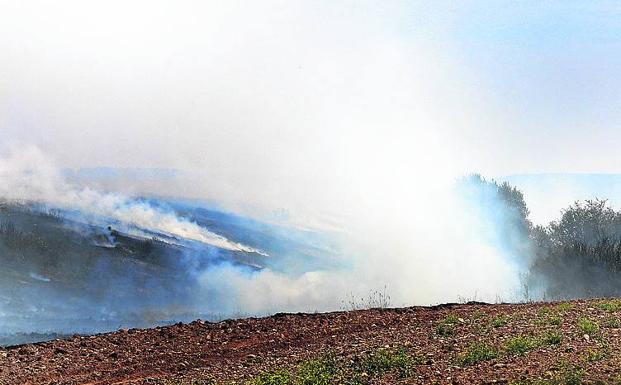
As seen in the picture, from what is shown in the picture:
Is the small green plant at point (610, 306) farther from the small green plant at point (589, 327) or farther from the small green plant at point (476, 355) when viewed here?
the small green plant at point (476, 355)

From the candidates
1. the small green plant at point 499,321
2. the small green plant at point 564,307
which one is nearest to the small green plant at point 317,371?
the small green plant at point 499,321

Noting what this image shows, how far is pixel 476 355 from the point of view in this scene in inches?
554

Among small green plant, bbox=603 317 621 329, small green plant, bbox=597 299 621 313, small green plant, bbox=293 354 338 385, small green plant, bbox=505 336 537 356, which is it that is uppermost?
small green plant, bbox=597 299 621 313

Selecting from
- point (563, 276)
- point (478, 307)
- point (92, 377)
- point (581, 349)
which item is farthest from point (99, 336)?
point (563, 276)

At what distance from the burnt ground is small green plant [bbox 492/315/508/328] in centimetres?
2

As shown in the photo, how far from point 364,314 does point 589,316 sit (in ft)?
18.3

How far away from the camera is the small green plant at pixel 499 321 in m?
16.8

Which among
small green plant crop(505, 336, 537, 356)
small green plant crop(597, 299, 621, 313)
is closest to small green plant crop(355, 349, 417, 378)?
small green plant crop(505, 336, 537, 356)

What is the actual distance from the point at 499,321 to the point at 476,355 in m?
3.22

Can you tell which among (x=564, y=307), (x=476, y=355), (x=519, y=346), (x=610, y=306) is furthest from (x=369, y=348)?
(x=610, y=306)

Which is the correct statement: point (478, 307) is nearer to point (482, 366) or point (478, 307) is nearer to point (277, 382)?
point (482, 366)

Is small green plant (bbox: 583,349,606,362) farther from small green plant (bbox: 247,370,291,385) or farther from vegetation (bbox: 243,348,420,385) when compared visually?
small green plant (bbox: 247,370,291,385)

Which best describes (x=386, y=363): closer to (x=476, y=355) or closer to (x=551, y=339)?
(x=476, y=355)

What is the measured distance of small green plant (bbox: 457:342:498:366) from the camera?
13.9 m
